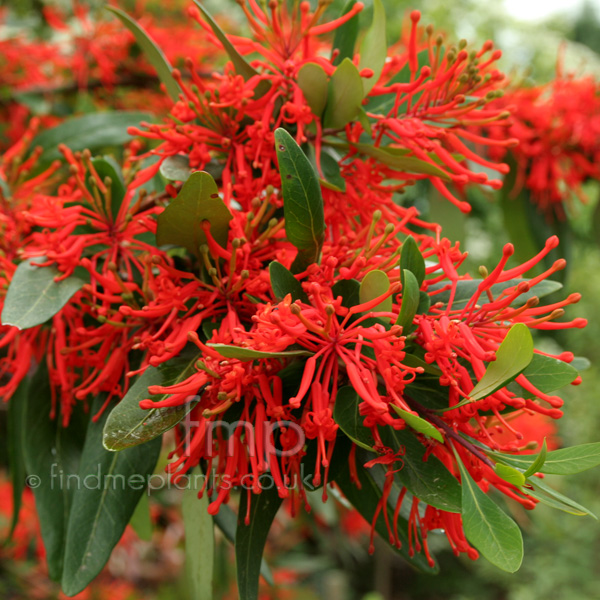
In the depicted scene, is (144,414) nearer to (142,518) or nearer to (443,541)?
(142,518)

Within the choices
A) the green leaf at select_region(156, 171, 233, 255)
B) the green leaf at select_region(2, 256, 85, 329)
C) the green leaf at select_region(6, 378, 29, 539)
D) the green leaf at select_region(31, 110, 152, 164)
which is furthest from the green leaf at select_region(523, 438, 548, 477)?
the green leaf at select_region(31, 110, 152, 164)

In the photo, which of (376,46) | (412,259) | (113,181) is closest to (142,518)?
(113,181)

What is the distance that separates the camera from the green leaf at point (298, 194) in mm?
564

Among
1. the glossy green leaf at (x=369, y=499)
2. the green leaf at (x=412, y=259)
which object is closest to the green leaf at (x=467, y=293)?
the green leaf at (x=412, y=259)

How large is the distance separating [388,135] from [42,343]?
48 cm

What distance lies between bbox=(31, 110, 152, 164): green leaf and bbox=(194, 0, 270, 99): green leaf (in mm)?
479

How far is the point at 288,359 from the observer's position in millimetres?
571

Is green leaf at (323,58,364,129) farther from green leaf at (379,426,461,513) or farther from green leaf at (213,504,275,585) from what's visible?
green leaf at (213,504,275,585)

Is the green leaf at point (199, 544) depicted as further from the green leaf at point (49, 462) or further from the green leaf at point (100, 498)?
the green leaf at point (49, 462)

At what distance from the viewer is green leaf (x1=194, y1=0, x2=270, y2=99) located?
665 mm

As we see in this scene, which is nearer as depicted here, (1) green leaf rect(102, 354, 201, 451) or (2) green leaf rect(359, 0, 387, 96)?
(1) green leaf rect(102, 354, 201, 451)

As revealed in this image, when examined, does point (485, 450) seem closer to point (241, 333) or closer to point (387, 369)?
point (387, 369)

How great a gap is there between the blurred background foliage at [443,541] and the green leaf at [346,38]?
1.46 feet

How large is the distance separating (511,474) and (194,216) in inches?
14.2
